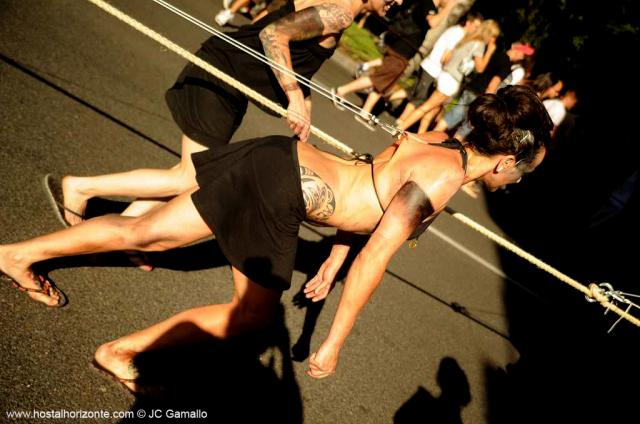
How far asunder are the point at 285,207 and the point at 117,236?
83 cm

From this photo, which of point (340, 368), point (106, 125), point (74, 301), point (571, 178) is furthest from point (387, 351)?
point (571, 178)

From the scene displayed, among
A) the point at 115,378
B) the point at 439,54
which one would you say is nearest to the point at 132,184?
the point at 115,378

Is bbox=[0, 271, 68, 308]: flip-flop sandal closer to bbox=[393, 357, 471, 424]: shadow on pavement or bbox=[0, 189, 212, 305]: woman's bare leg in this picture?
Answer: bbox=[0, 189, 212, 305]: woman's bare leg

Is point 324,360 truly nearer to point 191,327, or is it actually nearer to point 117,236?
point 191,327

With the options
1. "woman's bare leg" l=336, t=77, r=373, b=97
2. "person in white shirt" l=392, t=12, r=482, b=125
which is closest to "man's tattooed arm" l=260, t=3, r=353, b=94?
"woman's bare leg" l=336, t=77, r=373, b=97

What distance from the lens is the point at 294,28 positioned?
2.15 metres

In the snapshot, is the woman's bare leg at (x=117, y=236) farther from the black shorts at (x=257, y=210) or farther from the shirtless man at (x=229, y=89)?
the shirtless man at (x=229, y=89)

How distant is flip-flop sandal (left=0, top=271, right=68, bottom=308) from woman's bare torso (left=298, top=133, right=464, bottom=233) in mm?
1437

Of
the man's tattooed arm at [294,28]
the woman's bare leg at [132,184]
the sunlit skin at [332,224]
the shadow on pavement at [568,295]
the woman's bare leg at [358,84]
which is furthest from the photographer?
the woman's bare leg at [358,84]

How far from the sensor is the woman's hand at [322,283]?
220 centimetres

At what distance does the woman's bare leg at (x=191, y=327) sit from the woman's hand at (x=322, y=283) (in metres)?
0.31

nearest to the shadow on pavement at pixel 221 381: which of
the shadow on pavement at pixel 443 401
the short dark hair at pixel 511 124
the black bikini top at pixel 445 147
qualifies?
the shadow on pavement at pixel 443 401

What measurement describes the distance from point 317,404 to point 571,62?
13141mm

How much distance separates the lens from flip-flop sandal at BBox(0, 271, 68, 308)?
1998mm
